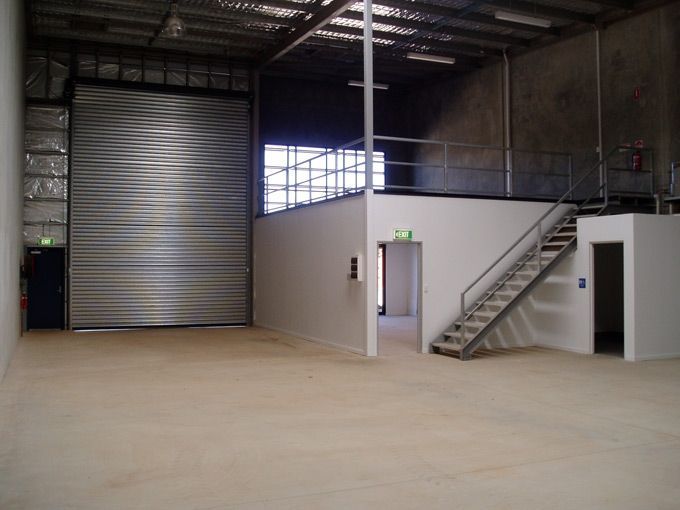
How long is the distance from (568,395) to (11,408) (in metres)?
7.09

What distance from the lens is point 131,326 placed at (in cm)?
1781

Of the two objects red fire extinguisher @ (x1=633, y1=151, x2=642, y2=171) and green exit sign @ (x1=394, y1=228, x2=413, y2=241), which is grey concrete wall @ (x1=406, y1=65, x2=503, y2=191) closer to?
red fire extinguisher @ (x1=633, y1=151, x2=642, y2=171)

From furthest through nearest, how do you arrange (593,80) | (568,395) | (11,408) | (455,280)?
(593,80) < (455,280) < (568,395) < (11,408)

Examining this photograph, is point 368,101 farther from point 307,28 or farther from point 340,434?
point 340,434

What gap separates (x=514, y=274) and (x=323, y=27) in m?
7.63

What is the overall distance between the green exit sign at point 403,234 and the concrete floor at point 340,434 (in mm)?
2290

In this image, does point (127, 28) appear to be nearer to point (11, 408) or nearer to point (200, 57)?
point (200, 57)

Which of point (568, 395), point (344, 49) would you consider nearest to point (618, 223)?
point (568, 395)

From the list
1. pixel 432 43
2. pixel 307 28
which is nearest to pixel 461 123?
pixel 432 43

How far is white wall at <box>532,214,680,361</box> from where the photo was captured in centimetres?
1207

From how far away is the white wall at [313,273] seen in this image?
514 inches

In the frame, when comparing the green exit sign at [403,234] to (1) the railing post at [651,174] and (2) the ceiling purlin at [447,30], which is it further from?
(2) the ceiling purlin at [447,30]

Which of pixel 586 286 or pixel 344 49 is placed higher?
pixel 344 49

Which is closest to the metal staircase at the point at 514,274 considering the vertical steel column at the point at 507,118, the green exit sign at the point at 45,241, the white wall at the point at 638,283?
the white wall at the point at 638,283
